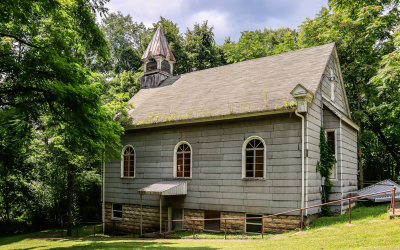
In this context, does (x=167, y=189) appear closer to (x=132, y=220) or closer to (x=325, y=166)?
(x=132, y=220)

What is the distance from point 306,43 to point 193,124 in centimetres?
1129

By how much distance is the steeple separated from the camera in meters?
22.7

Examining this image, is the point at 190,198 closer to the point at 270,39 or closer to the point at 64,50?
the point at 64,50

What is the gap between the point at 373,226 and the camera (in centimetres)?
958

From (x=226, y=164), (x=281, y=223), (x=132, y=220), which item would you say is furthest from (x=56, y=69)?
(x=132, y=220)

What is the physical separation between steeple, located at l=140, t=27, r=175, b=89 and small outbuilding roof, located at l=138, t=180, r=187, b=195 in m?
8.94

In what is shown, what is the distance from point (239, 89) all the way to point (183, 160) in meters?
4.30

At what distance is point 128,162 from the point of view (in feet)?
59.0

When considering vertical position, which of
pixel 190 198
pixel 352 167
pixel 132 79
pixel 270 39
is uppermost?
pixel 270 39

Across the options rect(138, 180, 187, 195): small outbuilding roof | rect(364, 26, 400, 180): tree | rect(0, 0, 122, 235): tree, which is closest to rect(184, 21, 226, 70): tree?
rect(364, 26, 400, 180): tree

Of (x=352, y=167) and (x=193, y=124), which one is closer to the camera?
(x=193, y=124)

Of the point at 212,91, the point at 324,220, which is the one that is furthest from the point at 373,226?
the point at 212,91

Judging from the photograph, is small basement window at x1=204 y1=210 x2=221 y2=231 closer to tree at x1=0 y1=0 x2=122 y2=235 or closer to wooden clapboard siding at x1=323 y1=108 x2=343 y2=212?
wooden clapboard siding at x1=323 y1=108 x2=343 y2=212

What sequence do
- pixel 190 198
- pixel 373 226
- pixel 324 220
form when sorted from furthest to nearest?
pixel 190 198
pixel 324 220
pixel 373 226
